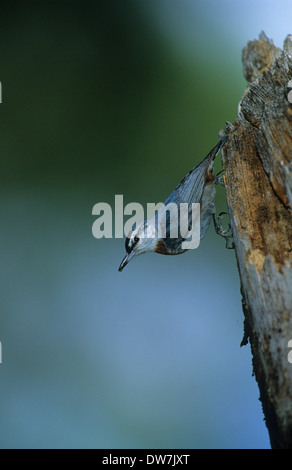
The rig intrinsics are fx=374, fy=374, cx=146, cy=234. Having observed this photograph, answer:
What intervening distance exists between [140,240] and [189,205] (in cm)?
60

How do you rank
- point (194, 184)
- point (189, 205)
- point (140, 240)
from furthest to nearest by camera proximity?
point (140, 240) < point (189, 205) < point (194, 184)

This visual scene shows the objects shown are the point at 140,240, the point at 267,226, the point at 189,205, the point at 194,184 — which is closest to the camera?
the point at 267,226

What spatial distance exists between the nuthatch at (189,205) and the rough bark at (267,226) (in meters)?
0.30

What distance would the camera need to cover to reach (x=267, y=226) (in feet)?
5.25

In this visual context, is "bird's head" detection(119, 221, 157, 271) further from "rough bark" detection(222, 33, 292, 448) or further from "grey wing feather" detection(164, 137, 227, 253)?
"rough bark" detection(222, 33, 292, 448)

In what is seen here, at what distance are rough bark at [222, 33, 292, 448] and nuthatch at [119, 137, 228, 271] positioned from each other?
0.30 metres

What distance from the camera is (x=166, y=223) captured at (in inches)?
114

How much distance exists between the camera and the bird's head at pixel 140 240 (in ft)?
10.0

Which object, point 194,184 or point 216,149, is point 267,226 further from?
point 194,184

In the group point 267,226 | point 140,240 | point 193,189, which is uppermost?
point 193,189

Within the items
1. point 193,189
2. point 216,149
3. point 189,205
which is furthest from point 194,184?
point 216,149

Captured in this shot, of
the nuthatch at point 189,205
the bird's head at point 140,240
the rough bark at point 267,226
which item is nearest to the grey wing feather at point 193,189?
the nuthatch at point 189,205

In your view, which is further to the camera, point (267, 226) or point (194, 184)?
point (194, 184)

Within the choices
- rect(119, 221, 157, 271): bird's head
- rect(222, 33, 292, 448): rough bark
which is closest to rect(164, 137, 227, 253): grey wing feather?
rect(119, 221, 157, 271): bird's head
